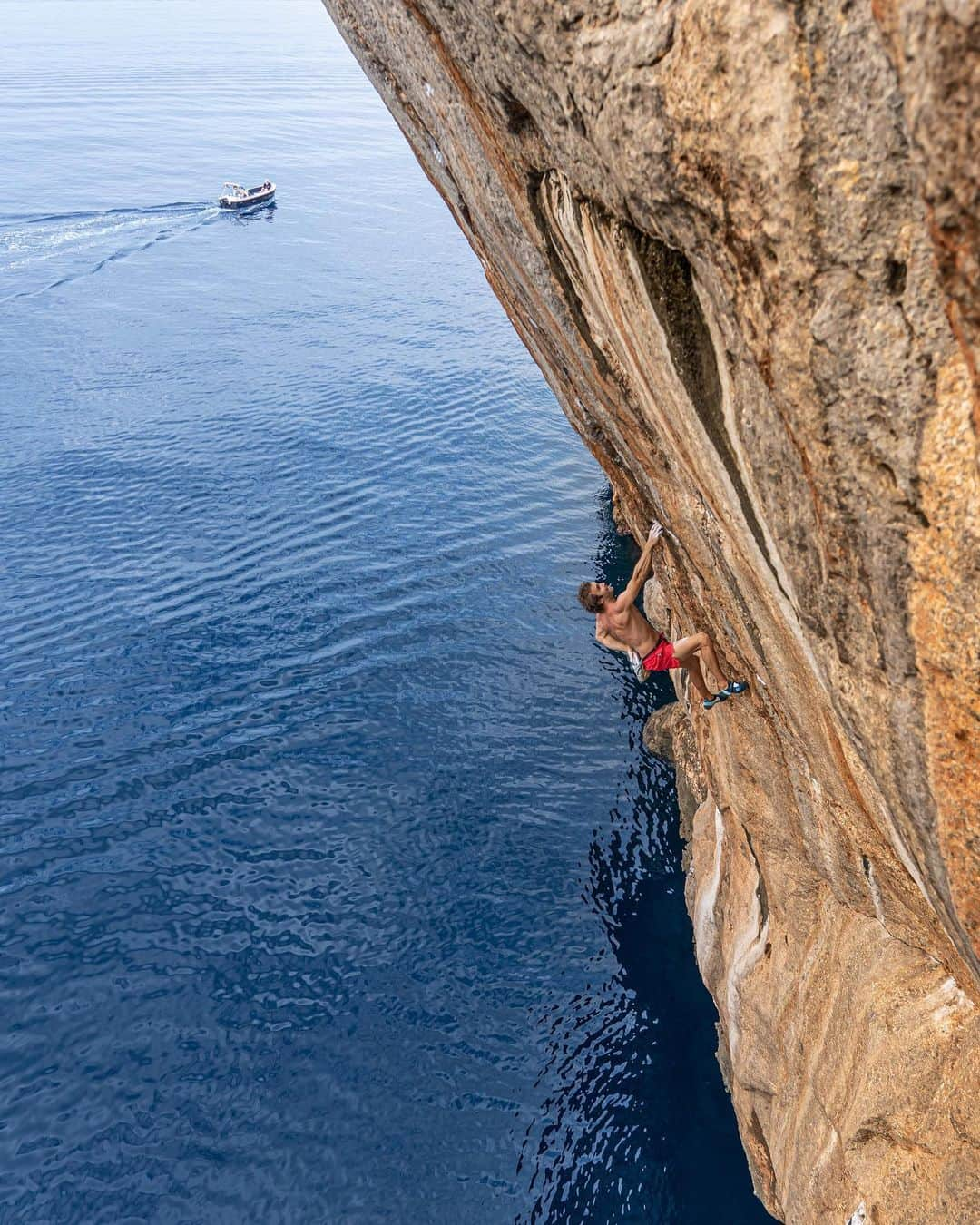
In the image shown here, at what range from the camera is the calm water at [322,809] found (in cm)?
1652

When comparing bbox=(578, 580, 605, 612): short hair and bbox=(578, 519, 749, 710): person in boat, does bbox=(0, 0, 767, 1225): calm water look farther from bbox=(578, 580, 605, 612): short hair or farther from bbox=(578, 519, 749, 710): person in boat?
bbox=(578, 580, 605, 612): short hair

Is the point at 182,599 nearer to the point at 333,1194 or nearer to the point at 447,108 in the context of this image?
the point at 333,1194

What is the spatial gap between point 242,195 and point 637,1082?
66.8m

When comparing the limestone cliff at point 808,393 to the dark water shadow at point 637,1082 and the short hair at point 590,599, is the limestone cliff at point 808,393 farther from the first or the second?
the dark water shadow at point 637,1082

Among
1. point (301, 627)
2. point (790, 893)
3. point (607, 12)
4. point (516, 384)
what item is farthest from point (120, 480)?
point (607, 12)

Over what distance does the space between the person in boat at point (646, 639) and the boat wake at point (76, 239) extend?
168ft

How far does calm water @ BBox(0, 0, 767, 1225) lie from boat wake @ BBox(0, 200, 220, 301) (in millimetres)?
4544

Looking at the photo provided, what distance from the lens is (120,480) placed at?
118 feet

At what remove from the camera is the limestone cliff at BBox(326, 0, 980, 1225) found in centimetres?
470

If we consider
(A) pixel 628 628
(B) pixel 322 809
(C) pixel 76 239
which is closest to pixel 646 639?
(A) pixel 628 628

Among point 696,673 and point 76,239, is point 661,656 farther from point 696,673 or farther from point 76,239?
point 76,239

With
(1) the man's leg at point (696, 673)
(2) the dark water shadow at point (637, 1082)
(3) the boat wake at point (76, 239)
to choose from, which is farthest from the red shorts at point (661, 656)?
(3) the boat wake at point (76, 239)

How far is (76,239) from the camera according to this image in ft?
192

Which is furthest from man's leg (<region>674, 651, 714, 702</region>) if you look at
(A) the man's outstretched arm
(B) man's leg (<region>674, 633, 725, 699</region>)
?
(A) the man's outstretched arm
